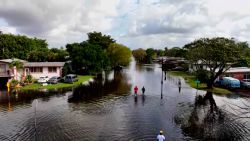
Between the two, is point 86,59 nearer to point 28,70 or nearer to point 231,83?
point 28,70

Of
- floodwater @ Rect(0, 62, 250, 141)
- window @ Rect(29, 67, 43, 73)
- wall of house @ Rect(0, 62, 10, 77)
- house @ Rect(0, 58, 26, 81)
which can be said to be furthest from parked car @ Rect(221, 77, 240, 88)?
wall of house @ Rect(0, 62, 10, 77)

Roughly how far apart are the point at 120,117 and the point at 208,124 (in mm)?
9787

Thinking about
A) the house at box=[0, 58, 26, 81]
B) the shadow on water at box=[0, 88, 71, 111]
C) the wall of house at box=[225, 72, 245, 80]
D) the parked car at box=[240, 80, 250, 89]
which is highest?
the house at box=[0, 58, 26, 81]

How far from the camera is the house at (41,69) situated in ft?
183

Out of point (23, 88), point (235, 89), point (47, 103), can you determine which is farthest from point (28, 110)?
point (235, 89)

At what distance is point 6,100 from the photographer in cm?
3519

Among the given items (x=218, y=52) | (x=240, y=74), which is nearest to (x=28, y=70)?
(x=218, y=52)

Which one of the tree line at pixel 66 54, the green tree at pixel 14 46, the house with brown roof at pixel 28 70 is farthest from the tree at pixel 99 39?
the house with brown roof at pixel 28 70

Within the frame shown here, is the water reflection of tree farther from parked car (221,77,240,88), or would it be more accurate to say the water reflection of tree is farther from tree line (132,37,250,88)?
parked car (221,77,240,88)

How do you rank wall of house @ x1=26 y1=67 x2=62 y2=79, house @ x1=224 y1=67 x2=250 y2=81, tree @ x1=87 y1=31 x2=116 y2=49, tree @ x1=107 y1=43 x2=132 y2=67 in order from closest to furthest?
house @ x1=224 y1=67 x2=250 y2=81 < wall of house @ x1=26 y1=67 x2=62 y2=79 < tree @ x1=107 y1=43 x2=132 y2=67 < tree @ x1=87 y1=31 x2=116 y2=49

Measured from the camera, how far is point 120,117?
26.7 metres

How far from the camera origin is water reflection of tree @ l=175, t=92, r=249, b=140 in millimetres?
21708

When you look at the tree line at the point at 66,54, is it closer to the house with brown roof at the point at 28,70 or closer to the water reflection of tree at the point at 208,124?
the house with brown roof at the point at 28,70

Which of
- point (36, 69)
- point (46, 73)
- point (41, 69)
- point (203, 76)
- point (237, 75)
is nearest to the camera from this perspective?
point (203, 76)
